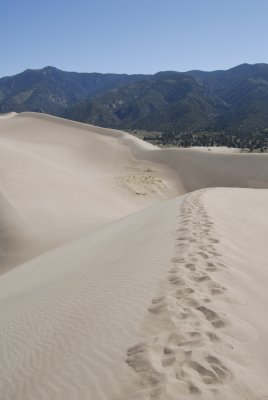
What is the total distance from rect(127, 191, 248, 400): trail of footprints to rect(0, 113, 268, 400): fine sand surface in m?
0.01

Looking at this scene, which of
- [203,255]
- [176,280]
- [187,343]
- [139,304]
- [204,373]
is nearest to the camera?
[204,373]

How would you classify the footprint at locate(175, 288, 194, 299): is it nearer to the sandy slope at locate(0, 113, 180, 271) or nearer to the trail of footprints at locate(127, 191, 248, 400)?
→ the trail of footprints at locate(127, 191, 248, 400)

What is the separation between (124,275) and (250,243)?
10.8 ft

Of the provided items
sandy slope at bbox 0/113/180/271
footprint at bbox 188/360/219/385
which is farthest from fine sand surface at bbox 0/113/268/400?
sandy slope at bbox 0/113/180/271

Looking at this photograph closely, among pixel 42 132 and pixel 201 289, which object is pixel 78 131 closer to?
pixel 42 132

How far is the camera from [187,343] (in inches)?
166

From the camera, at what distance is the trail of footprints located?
11.8 ft

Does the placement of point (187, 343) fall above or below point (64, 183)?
above

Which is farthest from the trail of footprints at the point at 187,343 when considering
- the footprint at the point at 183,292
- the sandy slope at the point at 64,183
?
the sandy slope at the point at 64,183

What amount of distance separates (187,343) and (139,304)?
1340mm

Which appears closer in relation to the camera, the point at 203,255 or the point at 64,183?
the point at 203,255

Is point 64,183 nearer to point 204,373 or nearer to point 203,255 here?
point 203,255

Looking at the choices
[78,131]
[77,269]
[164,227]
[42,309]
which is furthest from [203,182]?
[42,309]

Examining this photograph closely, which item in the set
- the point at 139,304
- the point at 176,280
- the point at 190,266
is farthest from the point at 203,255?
the point at 139,304
